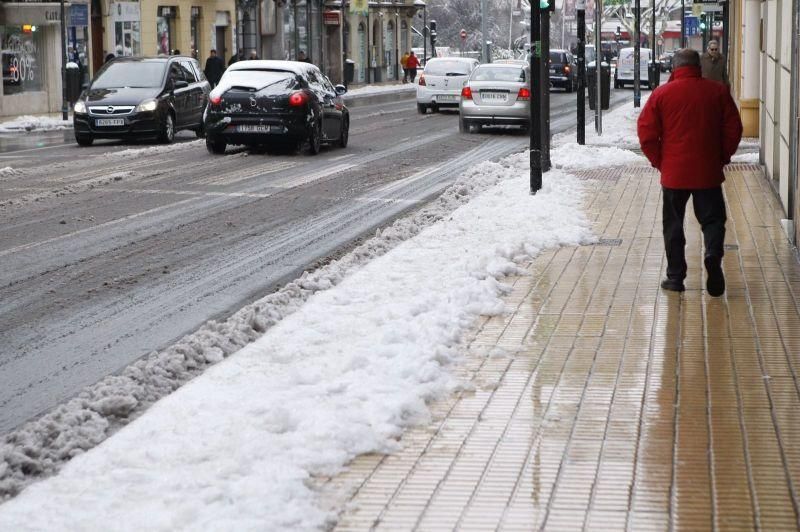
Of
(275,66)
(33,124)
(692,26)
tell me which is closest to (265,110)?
(275,66)

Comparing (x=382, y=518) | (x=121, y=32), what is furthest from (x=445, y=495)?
(x=121, y=32)

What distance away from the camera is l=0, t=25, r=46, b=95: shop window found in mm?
43094

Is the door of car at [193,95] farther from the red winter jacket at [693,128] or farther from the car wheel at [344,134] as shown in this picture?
the red winter jacket at [693,128]

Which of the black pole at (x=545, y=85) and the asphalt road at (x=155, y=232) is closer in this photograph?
the asphalt road at (x=155, y=232)

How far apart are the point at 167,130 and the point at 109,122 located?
1.21m

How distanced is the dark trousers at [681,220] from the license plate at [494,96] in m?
21.1

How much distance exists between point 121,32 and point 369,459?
152ft

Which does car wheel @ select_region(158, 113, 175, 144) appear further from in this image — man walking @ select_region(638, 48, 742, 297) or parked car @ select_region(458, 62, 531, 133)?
man walking @ select_region(638, 48, 742, 297)

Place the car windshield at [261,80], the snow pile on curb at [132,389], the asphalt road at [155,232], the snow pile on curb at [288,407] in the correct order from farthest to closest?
1. the car windshield at [261,80]
2. the asphalt road at [155,232]
3. the snow pile on curb at [132,389]
4. the snow pile on curb at [288,407]

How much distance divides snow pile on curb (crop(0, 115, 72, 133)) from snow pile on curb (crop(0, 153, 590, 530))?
84.8ft

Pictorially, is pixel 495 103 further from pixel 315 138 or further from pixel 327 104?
pixel 315 138

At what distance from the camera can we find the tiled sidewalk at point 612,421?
5277mm

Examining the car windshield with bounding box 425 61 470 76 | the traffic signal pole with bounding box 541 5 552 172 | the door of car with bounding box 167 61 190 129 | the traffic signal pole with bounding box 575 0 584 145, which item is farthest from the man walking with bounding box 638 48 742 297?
the car windshield with bounding box 425 61 470 76

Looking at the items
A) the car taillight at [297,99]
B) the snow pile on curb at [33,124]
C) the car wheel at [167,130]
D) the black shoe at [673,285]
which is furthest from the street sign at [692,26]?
the black shoe at [673,285]
